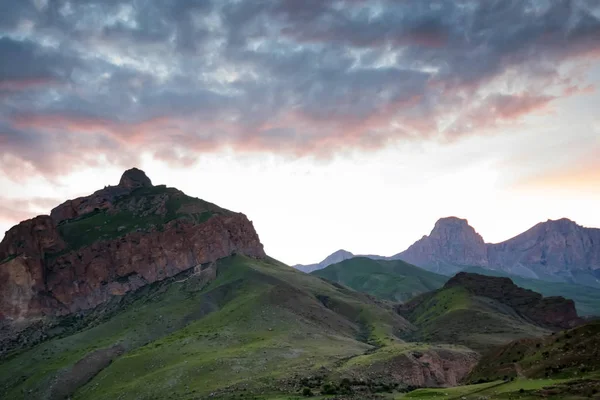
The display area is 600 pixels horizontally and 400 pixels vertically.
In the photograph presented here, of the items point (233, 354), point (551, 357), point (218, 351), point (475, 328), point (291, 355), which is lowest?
point (475, 328)

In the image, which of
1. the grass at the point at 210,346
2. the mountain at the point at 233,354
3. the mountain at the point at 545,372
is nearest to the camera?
the mountain at the point at 545,372

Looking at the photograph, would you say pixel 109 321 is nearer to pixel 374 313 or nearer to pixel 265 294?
pixel 265 294

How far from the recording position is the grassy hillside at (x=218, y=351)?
103500 mm

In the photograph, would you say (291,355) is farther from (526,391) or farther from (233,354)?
(526,391)

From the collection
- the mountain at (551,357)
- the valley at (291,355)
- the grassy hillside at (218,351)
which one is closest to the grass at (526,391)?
the valley at (291,355)

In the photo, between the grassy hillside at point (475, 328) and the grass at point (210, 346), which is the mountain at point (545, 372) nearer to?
the grass at point (210, 346)

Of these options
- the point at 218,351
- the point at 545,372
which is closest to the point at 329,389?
the point at 545,372

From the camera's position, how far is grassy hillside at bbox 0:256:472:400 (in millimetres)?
103500

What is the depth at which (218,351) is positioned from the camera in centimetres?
12925

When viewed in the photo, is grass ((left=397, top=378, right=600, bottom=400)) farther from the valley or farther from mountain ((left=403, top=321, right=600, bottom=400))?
the valley

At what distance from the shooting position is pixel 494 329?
16912 cm

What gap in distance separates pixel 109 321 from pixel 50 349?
25.2 metres

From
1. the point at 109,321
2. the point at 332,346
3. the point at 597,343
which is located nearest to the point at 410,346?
the point at 332,346

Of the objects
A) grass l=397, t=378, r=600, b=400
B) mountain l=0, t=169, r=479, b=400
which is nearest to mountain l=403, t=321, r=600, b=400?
grass l=397, t=378, r=600, b=400
